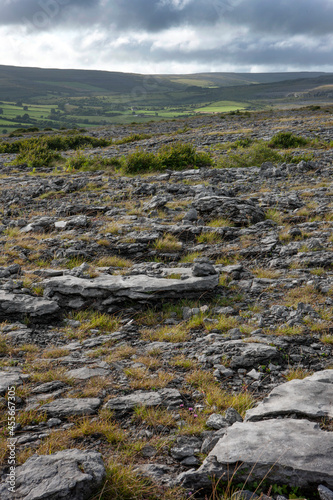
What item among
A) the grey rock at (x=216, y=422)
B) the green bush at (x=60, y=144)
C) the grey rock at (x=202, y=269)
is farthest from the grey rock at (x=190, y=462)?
the green bush at (x=60, y=144)

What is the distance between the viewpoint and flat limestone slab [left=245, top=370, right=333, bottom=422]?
3.61 metres

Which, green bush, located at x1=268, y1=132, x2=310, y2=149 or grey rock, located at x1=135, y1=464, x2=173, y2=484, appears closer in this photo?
grey rock, located at x1=135, y1=464, x2=173, y2=484

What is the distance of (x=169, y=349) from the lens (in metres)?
5.45

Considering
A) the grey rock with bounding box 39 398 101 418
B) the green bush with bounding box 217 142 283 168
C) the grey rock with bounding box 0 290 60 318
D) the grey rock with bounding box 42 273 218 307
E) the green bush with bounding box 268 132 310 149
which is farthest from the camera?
the green bush with bounding box 268 132 310 149

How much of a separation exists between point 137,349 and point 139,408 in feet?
4.75

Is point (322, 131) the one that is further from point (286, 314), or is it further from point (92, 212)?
point (286, 314)

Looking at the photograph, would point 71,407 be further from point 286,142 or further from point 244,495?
point 286,142

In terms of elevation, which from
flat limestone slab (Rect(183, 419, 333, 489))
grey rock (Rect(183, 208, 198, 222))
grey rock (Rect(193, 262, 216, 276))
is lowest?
flat limestone slab (Rect(183, 419, 333, 489))

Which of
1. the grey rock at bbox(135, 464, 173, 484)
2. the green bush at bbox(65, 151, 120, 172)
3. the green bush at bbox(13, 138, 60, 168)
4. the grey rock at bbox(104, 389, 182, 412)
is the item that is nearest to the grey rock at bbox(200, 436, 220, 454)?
the grey rock at bbox(135, 464, 173, 484)

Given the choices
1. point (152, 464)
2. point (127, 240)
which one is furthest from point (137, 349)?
point (127, 240)

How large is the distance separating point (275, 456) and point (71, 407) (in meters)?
2.40

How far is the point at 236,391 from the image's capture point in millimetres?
4449

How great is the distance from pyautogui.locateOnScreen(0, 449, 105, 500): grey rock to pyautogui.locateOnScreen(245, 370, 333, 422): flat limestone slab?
5.70 feet

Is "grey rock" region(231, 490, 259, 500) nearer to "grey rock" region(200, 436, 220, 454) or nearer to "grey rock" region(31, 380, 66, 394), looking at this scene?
"grey rock" region(200, 436, 220, 454)
